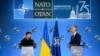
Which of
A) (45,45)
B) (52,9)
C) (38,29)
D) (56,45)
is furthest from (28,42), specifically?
(52,9)

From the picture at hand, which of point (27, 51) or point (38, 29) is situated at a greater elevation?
point (38, 29)

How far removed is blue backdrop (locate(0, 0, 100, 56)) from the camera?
10.0 metres

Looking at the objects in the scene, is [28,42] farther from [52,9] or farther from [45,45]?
[52,9]

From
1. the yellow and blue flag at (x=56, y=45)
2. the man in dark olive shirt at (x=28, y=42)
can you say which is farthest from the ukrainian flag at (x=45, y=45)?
the man in dark olive shirt at (x=28, y=42)

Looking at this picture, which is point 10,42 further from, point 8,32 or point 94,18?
point 94,18

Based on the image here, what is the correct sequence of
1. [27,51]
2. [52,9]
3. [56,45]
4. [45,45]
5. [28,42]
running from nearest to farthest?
[27,51] < [28,42] < [56,45] < [45,45] < [52,9]

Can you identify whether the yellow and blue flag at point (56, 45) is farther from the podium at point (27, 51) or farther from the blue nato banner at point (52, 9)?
the podium at point (27, 51)

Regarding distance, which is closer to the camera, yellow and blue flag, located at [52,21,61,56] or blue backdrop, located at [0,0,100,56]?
yellow and blue flag, located at [52,21,61,56]

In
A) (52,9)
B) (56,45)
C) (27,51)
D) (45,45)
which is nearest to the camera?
(27,51)

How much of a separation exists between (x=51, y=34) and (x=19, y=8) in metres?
1.30

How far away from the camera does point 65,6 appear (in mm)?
10094

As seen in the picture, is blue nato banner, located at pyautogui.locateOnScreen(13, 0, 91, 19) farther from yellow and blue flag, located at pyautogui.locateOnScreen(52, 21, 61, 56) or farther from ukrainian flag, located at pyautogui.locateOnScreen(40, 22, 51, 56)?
yellow and blue flag, located at pyautogui.locateOnScreen(52, 21, 61, 56)

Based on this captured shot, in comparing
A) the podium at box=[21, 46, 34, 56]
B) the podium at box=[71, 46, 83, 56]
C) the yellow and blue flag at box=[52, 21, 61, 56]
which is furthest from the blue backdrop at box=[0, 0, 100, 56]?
the podium at box=[21, 46, 34, 56]

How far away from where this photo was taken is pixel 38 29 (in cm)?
1012
